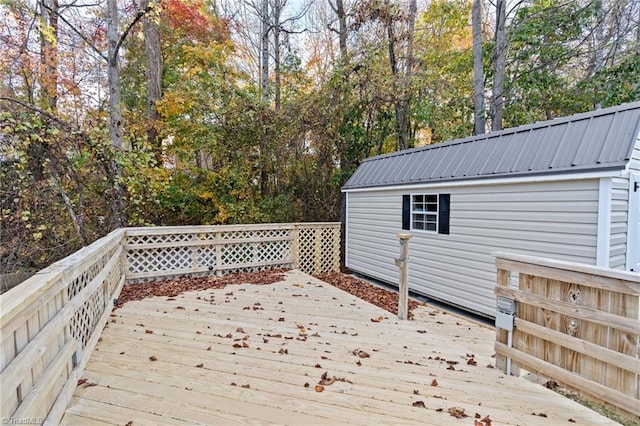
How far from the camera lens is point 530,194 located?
15.0 feet

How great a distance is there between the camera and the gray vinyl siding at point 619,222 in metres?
3.83

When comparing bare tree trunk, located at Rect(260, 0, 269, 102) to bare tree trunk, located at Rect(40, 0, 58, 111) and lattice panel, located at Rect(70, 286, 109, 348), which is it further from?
lattice panel, located at Rect(70, 286, 109, 348)

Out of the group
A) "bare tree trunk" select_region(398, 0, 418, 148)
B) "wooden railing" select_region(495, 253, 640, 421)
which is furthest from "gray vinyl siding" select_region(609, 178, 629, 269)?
"bare tree trunk" select_region(398, 0, 418, 148)

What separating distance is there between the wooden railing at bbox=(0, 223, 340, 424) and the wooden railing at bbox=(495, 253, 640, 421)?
299cm

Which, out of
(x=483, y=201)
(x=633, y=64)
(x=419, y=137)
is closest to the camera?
(x=483, y=201)

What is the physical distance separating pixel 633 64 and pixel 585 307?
8.27m

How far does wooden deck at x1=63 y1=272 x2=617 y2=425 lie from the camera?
213 centimetres

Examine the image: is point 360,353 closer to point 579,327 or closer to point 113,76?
point 579,327

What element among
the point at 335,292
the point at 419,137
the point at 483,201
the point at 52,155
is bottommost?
the point at 335,292

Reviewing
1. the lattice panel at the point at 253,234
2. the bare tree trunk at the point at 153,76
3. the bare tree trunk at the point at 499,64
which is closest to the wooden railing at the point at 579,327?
A: the lattice panel at the point at 253,234

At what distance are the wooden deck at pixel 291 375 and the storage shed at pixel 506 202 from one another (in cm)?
153

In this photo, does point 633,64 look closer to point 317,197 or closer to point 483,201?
point 483,201

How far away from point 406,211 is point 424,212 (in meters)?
0.43

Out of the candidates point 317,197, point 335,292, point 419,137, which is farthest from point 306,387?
point 419,137
